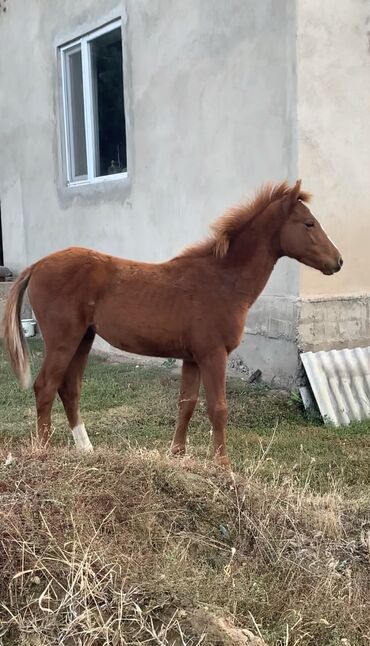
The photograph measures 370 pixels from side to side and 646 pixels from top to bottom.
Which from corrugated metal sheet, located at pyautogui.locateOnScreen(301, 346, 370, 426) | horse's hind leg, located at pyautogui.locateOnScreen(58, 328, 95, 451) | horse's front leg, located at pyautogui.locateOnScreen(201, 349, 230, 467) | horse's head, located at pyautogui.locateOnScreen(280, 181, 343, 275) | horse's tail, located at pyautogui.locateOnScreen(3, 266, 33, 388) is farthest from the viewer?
corrugated metal sheet, located at pyautogui.locateOnScreen(301, 346, 370, 426)

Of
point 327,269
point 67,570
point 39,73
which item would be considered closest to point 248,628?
point 67,570

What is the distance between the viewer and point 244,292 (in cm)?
382

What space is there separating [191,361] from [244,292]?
52 cm

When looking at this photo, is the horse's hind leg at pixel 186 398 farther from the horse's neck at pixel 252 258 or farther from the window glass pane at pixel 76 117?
the window glass pane at pixel 76 117

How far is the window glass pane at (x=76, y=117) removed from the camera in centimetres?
862

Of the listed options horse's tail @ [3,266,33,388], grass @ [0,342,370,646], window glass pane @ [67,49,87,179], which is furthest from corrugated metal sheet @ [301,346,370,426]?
window glass pane @ [67,49,87,179]

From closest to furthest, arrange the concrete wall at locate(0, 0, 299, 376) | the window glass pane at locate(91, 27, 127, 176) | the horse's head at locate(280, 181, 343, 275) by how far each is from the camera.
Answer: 1. the horse's head at locate(280, 181, 343, 275)
2. the concrete wall at locate(0, 0, 299, 376)
3. the window glass pane at locate(91, 27, 127, 176)

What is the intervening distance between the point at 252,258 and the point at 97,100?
17.0 ft

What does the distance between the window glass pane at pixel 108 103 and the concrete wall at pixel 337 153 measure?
2.98 metres

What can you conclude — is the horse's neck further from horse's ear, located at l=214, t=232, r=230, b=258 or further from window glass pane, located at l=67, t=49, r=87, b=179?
window glass pane, located at l=67, t=49, r=87, b=179

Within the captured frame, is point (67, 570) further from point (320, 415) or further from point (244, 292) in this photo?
point (320, 415)

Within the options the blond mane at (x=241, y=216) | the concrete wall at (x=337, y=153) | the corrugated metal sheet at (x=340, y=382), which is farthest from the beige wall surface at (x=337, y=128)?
the blond mane at (x=241, y=216)

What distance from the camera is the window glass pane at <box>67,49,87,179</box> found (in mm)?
8617

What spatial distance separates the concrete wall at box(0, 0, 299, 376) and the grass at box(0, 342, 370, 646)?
3044mm
